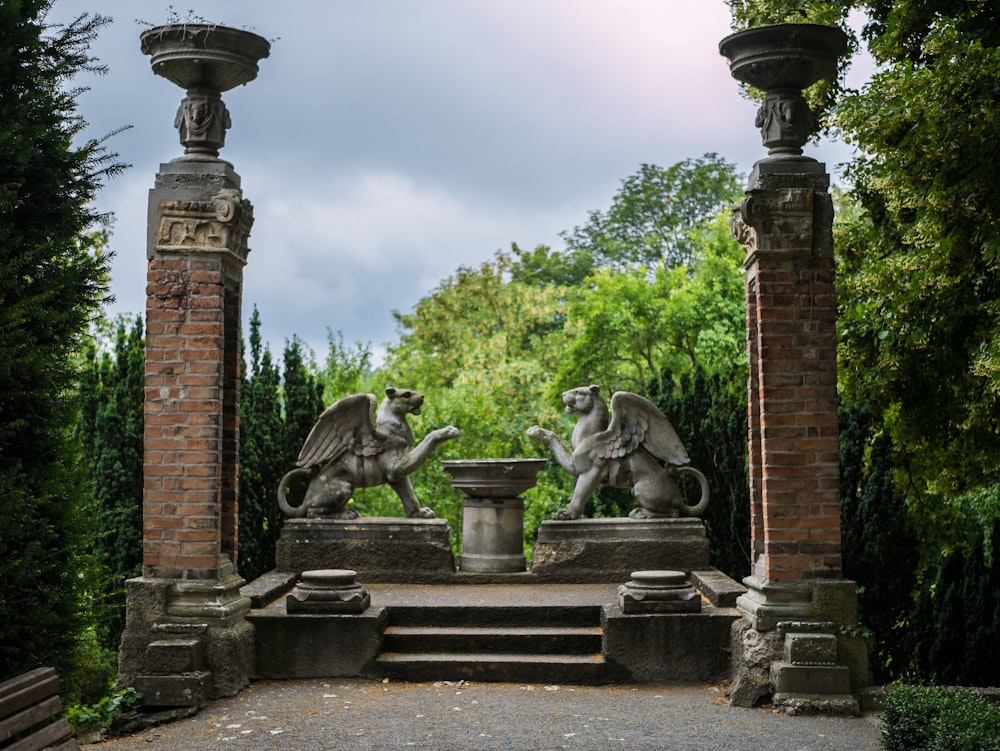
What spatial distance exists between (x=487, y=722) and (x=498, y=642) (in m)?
1.61

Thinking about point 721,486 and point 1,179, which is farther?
point 721,486

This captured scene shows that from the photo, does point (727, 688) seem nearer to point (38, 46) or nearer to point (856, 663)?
point (856, 663)

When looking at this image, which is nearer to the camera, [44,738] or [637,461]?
[44,738]

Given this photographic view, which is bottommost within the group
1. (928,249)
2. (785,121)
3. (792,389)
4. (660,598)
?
(660,598)

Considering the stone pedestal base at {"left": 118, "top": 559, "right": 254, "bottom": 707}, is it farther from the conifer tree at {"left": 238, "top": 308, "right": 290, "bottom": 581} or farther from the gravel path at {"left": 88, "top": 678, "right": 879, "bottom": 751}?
the conifer tree at {"left": 238, "top": 308, "right": 290, "bottom": 581}

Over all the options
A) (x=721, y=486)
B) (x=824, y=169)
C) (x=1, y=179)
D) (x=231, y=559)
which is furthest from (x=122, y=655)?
(x=721, y=486)

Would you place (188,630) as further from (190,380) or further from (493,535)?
(493,535)

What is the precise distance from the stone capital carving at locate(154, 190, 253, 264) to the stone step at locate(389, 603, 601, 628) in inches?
126

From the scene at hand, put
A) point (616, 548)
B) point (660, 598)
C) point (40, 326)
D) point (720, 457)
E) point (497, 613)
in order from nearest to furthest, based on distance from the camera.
→ point (40, 326)
point (660, 598)
point (497, 613)
point (616, 548)
point (720, 457)

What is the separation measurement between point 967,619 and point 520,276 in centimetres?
2309

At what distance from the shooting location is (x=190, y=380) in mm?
7672

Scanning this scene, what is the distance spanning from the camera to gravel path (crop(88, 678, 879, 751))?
6.30 metres

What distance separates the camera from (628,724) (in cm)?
675

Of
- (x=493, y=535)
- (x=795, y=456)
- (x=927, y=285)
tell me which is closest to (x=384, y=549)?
(x=493, y=535)
